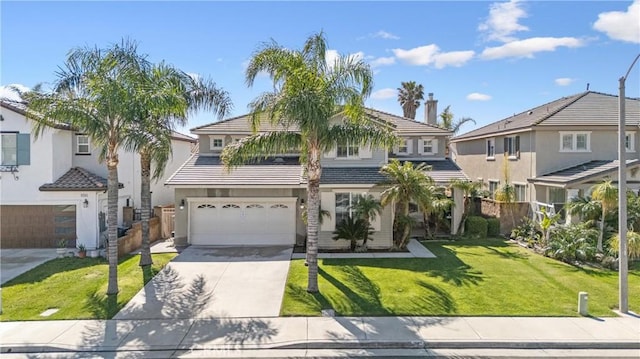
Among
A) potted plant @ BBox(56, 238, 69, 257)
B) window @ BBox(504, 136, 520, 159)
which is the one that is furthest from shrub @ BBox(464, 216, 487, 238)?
potted plant @ BBox(56, 238, 69, 257)

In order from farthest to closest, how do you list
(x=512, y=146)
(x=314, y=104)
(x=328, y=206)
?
(x=512, y=146), (x=328, y=206), (x=314, y=104)

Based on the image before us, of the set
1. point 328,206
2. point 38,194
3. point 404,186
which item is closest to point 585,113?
point 404,186

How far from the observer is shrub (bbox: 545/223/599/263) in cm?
1518

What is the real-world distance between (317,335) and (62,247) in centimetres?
1410

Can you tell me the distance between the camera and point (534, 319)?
1012cm

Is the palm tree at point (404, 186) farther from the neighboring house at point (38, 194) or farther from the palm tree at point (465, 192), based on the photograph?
the neighboring house at point (38, 194)

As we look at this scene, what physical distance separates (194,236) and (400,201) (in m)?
9.78

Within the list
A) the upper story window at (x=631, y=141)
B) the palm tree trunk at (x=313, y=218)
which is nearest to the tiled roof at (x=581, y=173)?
the upper story window at (x=631, y=141)

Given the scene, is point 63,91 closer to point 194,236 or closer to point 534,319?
point 194,236

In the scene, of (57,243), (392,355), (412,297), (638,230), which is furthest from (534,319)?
(57,243)

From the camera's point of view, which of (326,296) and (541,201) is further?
(541,201)

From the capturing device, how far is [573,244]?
15453 mm

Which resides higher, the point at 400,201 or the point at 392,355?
the point at 400,201

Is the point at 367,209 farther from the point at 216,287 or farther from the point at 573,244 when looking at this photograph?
the point at 573,244
